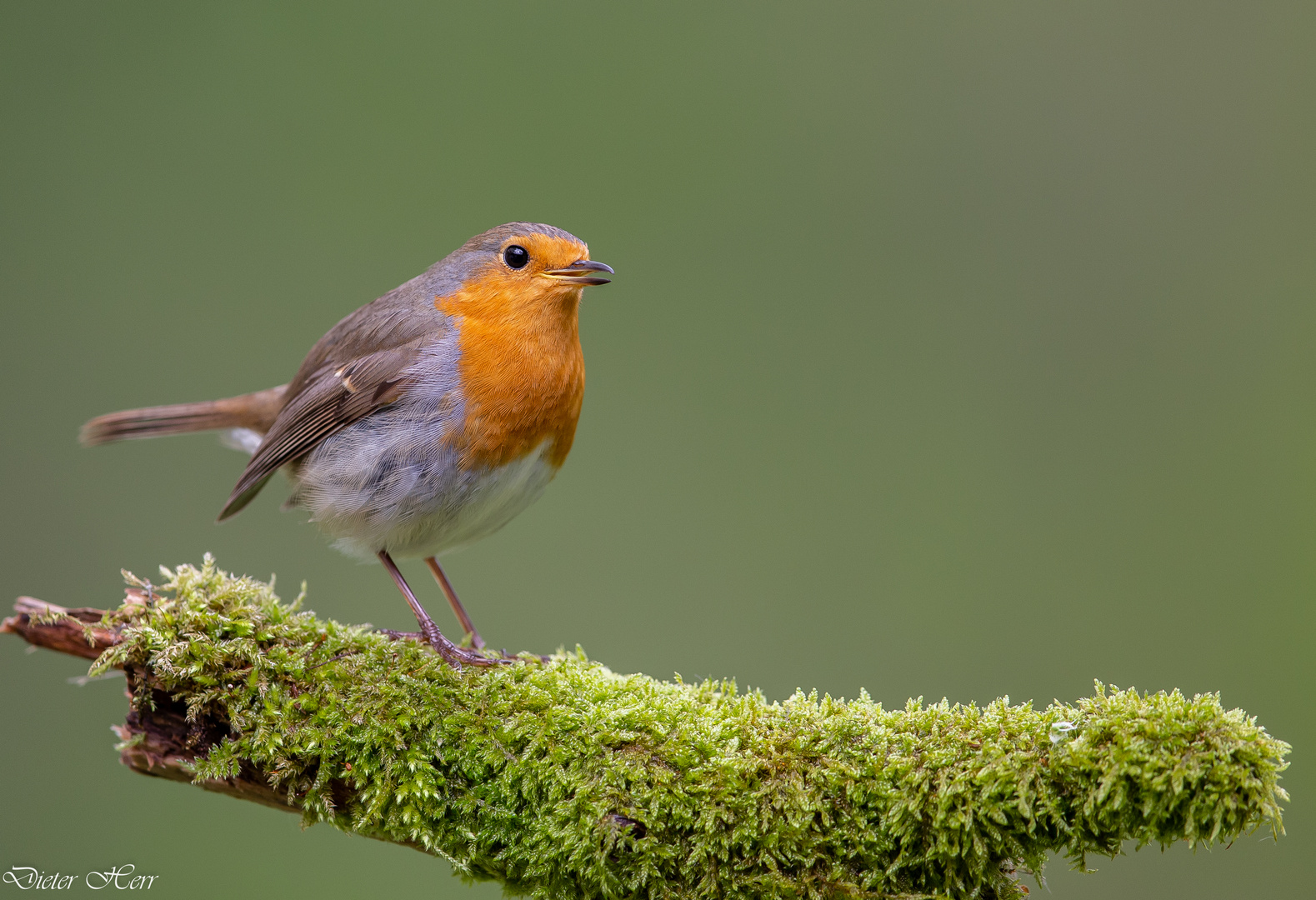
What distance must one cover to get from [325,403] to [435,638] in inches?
44.7

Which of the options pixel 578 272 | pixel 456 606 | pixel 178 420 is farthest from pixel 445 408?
pixel 178 420

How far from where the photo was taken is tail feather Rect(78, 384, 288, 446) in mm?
5086

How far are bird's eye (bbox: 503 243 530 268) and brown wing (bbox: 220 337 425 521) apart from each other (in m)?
0.48

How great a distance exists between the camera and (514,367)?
153 inches

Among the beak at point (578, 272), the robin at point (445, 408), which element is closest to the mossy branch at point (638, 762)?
the robin at point (445, 408)

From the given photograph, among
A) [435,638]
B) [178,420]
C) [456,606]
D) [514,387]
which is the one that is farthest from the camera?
[178,420]

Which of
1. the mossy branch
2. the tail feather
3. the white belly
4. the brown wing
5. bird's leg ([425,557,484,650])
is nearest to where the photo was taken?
the mossy branch

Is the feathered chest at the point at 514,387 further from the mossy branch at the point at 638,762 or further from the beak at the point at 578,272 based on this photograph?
the mossy branch at the point at 638,762

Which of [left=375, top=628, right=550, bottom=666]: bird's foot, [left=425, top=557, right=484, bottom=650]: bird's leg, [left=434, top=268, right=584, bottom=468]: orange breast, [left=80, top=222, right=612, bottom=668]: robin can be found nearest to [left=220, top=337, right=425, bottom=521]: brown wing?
[left=80, top=222, right=612, bottom=668]: robin

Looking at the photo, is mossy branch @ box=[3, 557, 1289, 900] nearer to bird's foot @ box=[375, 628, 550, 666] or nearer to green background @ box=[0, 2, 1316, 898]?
bird's foot @ box=[375, 628, 550, 666]

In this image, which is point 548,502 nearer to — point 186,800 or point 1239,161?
point 186,800

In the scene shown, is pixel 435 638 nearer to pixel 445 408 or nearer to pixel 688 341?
pixel 445 408

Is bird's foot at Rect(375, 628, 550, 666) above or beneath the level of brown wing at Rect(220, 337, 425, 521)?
beneath

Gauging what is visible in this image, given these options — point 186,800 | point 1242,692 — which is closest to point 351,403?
point 186,800
